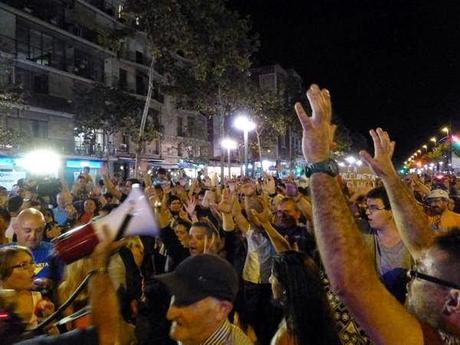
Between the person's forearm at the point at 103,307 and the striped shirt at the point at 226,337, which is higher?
the person's forearm at the point at 103,307

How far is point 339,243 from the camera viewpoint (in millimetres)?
1643

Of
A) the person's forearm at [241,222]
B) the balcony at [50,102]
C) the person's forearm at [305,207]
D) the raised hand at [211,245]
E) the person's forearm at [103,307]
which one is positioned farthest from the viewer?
the balcony at [50,102]

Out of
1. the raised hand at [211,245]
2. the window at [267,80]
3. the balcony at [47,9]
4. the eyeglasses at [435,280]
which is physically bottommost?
the raised hand at [211,245]

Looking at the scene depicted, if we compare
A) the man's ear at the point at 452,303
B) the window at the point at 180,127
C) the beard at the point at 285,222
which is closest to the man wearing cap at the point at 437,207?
the beard at the point at 285,222

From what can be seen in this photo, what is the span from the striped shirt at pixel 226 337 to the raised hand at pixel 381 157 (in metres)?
1.11

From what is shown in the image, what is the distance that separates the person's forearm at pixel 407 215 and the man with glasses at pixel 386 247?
952 millimetres

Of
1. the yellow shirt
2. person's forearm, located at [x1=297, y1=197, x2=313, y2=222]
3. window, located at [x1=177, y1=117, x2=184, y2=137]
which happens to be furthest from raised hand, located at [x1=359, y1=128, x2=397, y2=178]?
window, located at [x1=177, y1=117, x2=184, y2=137]

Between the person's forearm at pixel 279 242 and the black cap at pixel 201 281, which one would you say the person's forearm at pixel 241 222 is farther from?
the black cap at pixel 201 281

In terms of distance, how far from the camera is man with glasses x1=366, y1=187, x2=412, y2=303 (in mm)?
3461

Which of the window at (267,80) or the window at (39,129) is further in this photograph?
the window at (267,80)

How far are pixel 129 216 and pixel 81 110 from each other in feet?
108

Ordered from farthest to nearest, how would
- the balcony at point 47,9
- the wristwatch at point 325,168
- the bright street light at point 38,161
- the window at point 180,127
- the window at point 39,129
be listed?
the window at point 180,127
the balcony at point 47,9
the window at point 39,129
the bright street light at point 38,161
the wristwatch at point 325,168

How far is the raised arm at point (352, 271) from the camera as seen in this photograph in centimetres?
156

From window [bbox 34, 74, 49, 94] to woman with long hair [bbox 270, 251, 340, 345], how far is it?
34.3m
